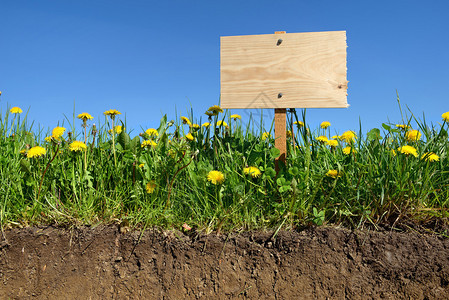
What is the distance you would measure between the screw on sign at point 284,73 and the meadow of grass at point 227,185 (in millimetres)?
223

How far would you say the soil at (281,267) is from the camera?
1.94 m

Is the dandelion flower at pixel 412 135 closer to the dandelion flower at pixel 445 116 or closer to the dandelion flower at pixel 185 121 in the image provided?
the dandelion flower at pixel 445 116

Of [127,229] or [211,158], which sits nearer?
[127,229]

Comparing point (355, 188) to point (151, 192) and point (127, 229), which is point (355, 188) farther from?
point (127, 229)

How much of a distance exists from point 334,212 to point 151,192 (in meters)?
1.08

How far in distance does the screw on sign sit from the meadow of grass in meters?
0.22

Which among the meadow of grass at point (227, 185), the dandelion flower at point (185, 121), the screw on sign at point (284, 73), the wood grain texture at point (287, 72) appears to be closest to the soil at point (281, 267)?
the meadow of grass at point (227, 185)

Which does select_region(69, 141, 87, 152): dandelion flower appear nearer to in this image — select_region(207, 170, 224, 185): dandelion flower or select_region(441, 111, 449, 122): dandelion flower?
select_region(207, 170, 224, 185): dandelion flower

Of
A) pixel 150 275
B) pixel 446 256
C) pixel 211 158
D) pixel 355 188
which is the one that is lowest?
pixel 150 275

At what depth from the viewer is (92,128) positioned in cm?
242

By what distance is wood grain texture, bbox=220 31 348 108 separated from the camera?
7.25ft

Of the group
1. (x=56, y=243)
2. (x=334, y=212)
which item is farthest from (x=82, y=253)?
(x=334, y=212)

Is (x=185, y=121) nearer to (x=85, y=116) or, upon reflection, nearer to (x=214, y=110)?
(x=214, y=110)

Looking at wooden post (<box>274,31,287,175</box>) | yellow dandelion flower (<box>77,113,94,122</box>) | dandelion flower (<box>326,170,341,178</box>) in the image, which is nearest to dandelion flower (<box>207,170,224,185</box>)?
wooden post (<box>274,31,287,175</box>)
